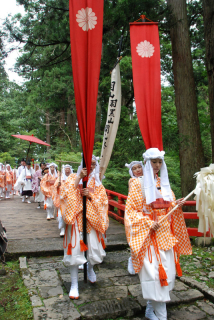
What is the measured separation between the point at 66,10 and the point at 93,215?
714 centimetres

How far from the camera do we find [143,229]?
3.30 m

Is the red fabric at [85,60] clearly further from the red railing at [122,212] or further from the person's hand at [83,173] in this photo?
the red railing at [122,212]

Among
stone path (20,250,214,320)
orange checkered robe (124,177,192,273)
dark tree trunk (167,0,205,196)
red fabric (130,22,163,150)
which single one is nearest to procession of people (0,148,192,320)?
orange checkered robe (124,177,192,273)

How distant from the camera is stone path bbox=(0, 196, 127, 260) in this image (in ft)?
18.8

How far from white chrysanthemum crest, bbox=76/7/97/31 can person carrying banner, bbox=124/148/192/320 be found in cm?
241

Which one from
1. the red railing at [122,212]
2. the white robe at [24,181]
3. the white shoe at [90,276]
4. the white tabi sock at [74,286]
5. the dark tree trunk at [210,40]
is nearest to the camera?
the white tabi sock at [74,286]

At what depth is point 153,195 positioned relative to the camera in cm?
325

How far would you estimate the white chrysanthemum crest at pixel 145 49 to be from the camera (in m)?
5.20

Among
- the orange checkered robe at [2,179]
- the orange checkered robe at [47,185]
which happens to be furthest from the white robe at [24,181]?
the orange checkered robe at [47,185]

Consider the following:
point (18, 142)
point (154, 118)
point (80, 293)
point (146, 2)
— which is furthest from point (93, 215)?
point (18, 142)

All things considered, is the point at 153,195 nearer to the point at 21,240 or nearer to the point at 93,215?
the point at 93,215

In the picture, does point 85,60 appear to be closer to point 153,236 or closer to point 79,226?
point 79,226

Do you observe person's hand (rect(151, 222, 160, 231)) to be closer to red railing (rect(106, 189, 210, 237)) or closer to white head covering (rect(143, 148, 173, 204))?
white head covering (rect(143, 148, 173, 204))

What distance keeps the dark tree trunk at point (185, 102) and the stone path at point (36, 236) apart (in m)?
2.34
